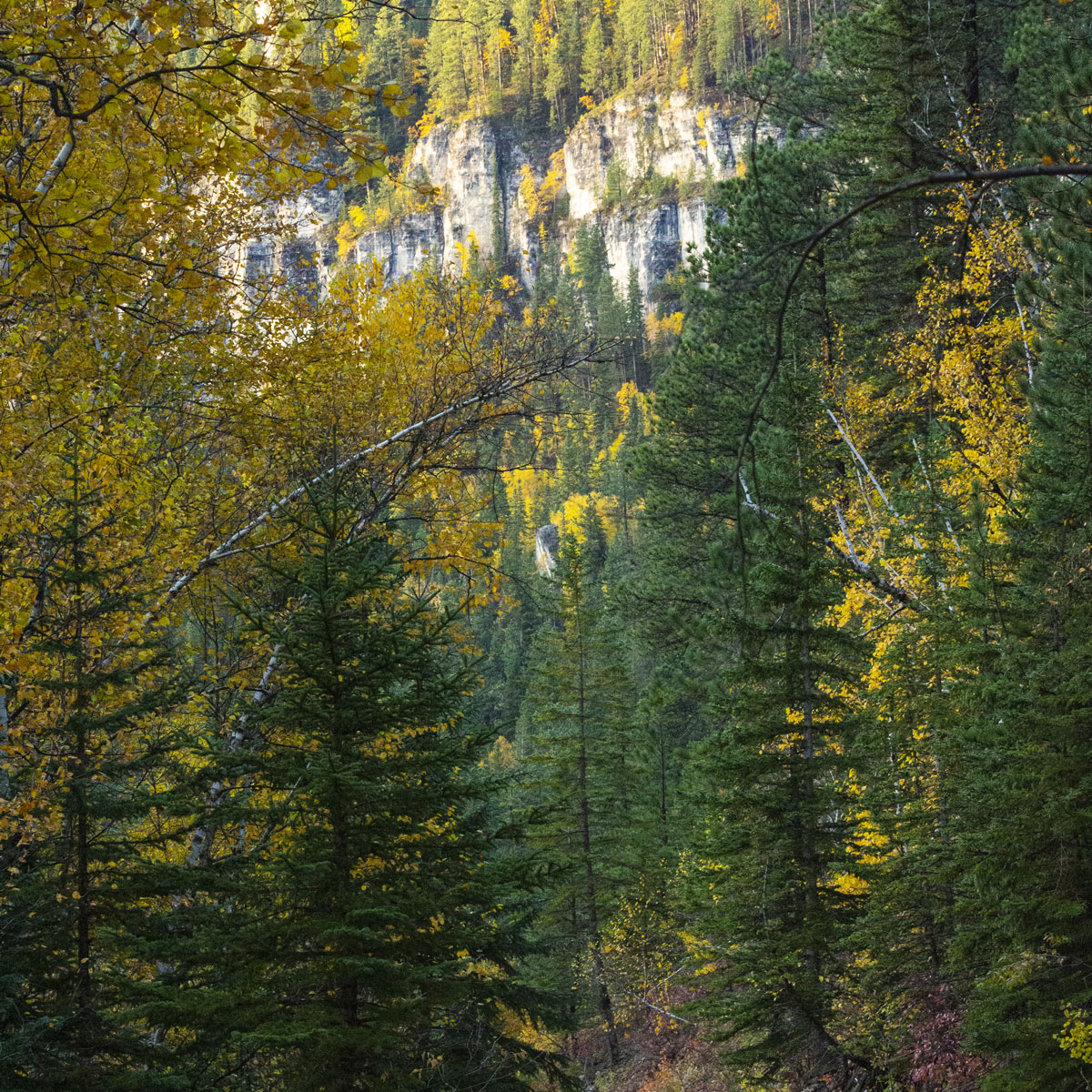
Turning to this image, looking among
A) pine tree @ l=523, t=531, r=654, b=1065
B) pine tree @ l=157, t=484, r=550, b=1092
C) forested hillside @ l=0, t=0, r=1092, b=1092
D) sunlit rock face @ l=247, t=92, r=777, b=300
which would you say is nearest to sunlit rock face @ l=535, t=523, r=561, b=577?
pine tree @ l=523, t=531, r=654, b=1065

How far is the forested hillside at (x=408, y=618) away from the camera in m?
4.27

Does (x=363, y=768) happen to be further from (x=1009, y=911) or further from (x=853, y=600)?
(x=853, y=600)

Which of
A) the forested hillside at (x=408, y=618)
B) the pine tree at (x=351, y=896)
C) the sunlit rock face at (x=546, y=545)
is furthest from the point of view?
the sunlit rock face at (x=546, y=545)

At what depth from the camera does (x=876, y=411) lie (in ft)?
49.8

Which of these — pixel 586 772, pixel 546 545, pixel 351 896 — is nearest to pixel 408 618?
pixel 351 896

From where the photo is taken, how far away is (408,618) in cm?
520

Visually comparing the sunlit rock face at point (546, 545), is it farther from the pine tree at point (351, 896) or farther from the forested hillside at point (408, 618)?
the pine tree at point (351, 896)

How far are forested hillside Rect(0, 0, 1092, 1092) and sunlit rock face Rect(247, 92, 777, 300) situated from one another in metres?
90.7

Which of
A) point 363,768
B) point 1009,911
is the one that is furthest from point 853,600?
point 363,768

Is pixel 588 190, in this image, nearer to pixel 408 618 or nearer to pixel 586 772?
pixel 586 772

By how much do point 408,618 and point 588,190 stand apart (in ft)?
386

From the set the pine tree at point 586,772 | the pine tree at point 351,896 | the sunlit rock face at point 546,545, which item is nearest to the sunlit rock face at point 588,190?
the sunlit rock face at point 546,545

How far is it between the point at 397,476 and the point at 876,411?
1039cm

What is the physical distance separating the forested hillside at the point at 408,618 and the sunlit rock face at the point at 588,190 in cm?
9070
